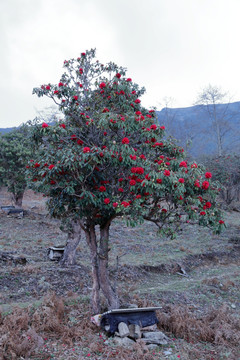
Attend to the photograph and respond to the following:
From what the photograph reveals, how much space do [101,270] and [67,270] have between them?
11.7 ft

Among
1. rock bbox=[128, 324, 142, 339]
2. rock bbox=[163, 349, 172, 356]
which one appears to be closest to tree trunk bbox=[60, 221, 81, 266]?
rock bbox=[128, 324, 142, 339]

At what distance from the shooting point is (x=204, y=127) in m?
52.3

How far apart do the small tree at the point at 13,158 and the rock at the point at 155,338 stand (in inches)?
582

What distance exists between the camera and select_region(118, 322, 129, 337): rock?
17.6ft

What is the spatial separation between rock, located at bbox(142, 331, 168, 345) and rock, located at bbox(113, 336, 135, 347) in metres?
0.32

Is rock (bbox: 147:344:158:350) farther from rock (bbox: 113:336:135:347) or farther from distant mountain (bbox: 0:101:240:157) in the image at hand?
distant mountain (bbox: 0:101:240:157)

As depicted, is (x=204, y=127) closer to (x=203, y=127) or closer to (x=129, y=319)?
(x=203, y=127)

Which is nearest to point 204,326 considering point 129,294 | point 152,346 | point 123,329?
point 152,346

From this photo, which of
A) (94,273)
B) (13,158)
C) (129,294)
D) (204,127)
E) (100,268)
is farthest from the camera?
(204,127)

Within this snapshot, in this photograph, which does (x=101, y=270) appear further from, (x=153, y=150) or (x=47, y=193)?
(x=153, y=150)

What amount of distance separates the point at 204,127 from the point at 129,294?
158 ft

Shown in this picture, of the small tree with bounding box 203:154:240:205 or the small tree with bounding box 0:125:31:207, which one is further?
the small tree with bounding box 203:154:240:205

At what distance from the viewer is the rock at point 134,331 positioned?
5.50 metres

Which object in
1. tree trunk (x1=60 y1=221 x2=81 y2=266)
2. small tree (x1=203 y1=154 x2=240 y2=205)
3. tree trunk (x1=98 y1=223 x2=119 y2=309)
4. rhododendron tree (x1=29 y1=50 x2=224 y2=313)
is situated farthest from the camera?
small tree (x1=203 y1=154 x2=240 y2=205)
